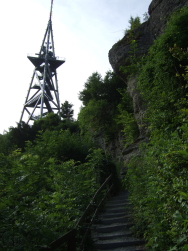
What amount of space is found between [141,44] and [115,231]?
734 centimetres

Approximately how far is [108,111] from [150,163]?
9.36 metres

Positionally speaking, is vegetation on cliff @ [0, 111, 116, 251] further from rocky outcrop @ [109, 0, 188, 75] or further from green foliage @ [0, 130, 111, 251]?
rocky outcrop @ [109, 0, 188, 75]

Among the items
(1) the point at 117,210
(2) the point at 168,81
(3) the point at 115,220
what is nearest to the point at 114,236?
(3) the point at 115,220

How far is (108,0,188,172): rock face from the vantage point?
27.8 feet

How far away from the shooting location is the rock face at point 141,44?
847cm

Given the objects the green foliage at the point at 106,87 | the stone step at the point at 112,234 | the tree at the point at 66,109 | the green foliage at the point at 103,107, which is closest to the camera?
the stone step at the point at 112,234

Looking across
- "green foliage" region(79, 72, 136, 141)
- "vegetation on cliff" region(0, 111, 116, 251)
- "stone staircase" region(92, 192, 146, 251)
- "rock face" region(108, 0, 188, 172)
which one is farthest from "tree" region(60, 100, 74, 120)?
"stone staircase" region(92, 192, 146, 251)

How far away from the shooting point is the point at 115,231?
6.00m

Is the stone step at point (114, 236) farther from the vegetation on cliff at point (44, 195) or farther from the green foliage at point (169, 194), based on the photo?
the green foliage at point (169, 194)

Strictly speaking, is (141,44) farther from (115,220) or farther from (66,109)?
(66,109)

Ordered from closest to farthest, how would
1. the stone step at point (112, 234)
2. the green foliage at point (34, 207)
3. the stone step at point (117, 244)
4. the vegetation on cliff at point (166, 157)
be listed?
1. the green foliage at point (34, 207)
2. the vegetation on cliff at point (166, 157)
3. the stone step at point (117, 244)
4. the stone step at point (112, 234)

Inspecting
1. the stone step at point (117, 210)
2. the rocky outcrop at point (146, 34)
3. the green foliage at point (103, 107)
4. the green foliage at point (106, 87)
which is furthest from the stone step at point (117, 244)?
the green foliage at point (106, 87)

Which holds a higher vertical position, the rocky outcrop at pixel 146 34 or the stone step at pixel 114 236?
the rocky outcrop at pixel 146 34

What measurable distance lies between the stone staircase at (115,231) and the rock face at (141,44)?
210 centimetres
